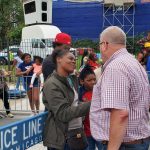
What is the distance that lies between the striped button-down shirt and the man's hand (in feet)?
0.14

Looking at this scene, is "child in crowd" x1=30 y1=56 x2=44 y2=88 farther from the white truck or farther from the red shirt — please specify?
the white truck

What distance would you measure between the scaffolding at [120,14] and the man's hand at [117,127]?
35177mm

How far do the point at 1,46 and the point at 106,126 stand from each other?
1666 centimetres

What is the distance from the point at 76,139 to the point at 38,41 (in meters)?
19.1

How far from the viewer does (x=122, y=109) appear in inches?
113

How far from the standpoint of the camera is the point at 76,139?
3715 mm

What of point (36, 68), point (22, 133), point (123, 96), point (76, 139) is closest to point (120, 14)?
point (36, 68)

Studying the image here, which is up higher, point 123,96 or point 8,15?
point 8,15

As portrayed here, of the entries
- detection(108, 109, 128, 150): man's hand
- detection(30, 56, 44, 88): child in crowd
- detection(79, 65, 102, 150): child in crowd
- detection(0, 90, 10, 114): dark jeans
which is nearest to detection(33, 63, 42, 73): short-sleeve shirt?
detection(30, 56, 44, 88): child in crowd

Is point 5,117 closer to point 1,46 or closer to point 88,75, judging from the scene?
point 88,75

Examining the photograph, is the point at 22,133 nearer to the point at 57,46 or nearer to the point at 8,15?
the point at 57,46

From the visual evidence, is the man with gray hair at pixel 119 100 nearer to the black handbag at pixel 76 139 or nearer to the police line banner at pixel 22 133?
the black handbag at pixel 76 139

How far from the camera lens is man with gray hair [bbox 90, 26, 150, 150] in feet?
9.44

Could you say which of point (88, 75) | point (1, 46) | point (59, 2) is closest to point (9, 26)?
point (59, 2)
